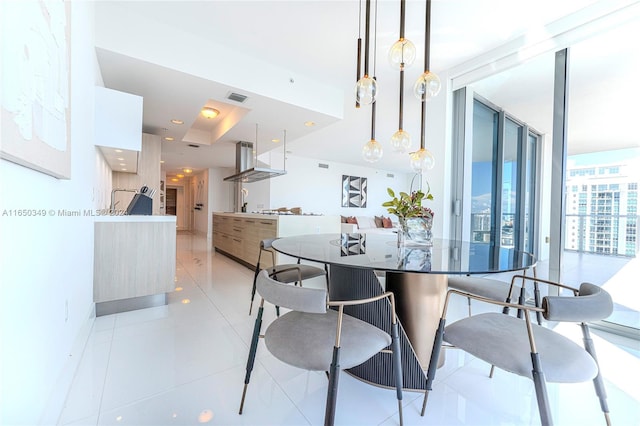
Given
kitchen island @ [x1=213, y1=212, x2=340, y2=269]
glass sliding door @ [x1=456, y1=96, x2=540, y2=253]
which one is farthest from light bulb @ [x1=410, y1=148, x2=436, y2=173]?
kitchen island @ [x1=213, y1=212, x2=340, y2=269]

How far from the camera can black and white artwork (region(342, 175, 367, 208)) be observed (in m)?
9.07

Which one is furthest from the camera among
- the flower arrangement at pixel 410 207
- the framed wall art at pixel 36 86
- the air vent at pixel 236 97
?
the air vent at pixel 236 97

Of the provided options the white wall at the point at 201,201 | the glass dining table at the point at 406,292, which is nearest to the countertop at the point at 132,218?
the glass dining table at the point at 406,292

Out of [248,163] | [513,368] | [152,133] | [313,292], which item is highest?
[152,133]

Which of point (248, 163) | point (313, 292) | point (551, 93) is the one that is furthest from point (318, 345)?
point (248, 163)

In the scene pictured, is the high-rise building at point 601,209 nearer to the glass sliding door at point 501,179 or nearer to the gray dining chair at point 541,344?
the glass sliding door at point 501,179

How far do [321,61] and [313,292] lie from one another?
295 centimetres

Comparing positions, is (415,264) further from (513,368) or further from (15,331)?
(15,331)

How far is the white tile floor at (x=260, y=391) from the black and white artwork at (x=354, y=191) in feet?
24.0

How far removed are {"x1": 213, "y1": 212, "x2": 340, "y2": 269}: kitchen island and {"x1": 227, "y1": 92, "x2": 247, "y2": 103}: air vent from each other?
1.57m

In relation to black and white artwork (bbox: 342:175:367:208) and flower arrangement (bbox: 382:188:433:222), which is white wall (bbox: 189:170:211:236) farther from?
flower arrangement (bbox: 382:188:433:222)

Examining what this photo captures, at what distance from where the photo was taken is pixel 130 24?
2.38 metres

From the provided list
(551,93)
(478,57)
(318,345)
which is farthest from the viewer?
(478,57)

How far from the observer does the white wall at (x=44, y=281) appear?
0.78 meters
